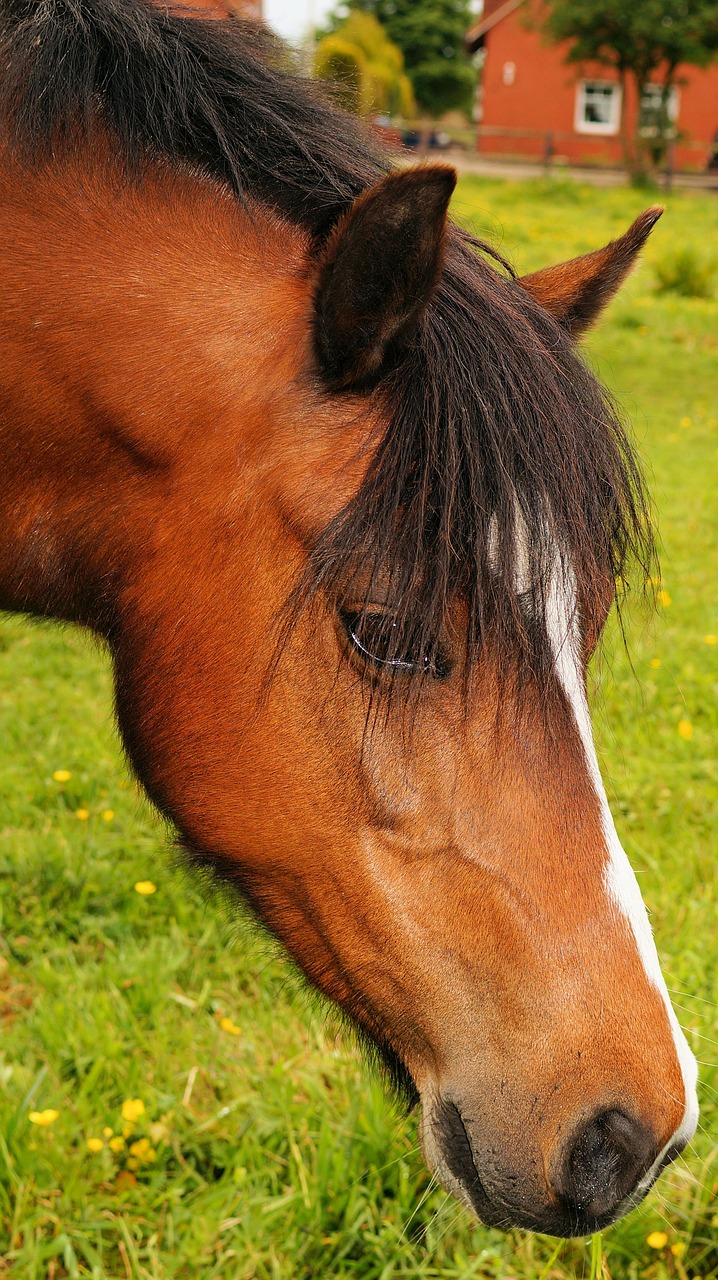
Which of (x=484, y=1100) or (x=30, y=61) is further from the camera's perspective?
(x=30, y=61)

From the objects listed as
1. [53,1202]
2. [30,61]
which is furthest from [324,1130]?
[30,61]

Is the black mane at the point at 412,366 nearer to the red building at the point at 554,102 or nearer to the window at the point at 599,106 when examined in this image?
the red building at the point at 554,102

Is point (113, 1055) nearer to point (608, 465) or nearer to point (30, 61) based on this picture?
point (608, 465)

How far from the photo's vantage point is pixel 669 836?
11.5 feet

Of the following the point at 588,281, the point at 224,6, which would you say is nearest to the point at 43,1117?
the point at 588,281

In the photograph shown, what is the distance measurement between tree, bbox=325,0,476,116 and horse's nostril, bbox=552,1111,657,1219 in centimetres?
5992

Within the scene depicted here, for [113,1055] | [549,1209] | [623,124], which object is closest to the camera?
[549,1209]

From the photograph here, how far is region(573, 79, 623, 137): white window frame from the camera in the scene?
38.4 metres

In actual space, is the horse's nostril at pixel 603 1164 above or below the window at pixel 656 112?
below

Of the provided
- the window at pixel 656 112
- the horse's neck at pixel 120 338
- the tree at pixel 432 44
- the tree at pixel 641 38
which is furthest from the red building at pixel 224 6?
the tree at pixel 432 44

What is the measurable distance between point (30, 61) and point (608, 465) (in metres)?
1.10

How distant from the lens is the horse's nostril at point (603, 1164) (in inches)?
56.7

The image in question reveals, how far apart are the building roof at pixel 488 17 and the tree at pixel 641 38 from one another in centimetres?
880

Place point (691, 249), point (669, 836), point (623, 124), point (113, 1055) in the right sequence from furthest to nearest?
point (623, 124) < point (691, 249) < point (669, 836) < point (113, 1055)
